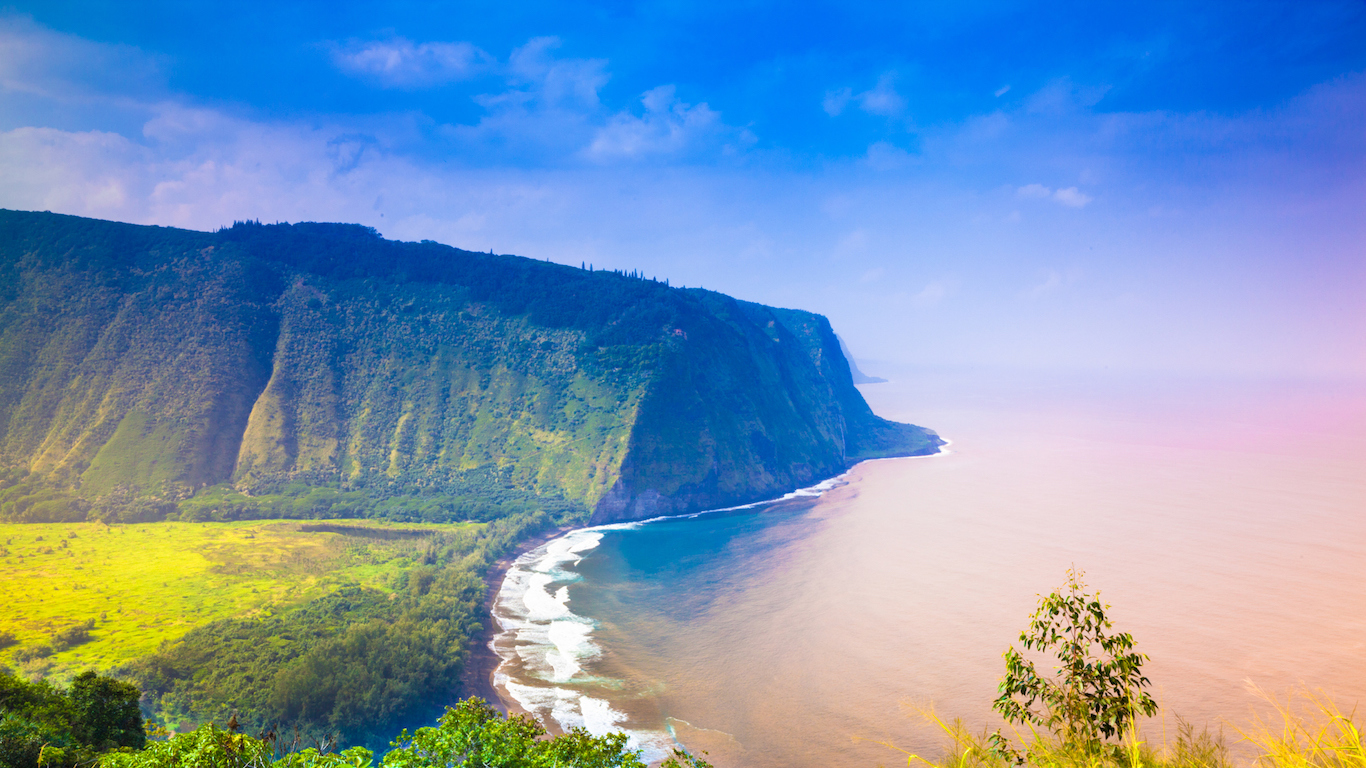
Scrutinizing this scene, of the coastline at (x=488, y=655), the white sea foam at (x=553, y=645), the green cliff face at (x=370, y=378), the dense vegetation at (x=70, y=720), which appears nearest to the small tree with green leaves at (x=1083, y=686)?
the dense vegetation at (x=70, y=720)

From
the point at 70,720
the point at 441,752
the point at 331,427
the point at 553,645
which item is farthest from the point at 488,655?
the point at 331,427

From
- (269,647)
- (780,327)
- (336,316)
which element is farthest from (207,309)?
(780,327)

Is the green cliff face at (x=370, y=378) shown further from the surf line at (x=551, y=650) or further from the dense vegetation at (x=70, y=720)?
the dense vegetation at (x=70, y=720)

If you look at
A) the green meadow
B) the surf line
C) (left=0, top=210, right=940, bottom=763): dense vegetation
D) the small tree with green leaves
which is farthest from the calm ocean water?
the small tree with green leaves

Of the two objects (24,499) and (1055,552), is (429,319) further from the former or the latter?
(1055,552)

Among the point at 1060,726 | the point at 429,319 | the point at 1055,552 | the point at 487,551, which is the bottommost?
the point at 487,551

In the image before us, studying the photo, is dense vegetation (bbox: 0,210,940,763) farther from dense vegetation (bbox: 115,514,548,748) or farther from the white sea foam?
the white sea foam
